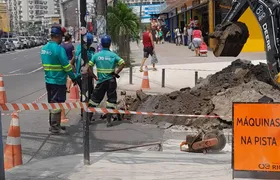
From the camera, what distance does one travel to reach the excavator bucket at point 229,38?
7.36 meters

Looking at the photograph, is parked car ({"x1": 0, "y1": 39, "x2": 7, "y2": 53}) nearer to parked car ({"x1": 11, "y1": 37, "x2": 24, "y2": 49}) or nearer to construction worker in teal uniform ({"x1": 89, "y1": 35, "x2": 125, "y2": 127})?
parked car ({"x1": 11, "y1": 37, "x2": 24, "y2": 49})

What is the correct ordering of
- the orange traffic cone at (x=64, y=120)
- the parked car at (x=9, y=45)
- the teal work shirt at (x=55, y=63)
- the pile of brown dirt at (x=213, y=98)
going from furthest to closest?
the parked car at (x=9, y=45) → the orange traffic cone at (x=64, y=120) → the pile of brown dirt at (x=213, y=98) → the teal work shirt at (x=55, y=63)

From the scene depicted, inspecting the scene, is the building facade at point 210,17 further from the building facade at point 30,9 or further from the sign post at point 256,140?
the building facade at point 30,9

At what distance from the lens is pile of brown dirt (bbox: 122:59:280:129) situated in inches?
356

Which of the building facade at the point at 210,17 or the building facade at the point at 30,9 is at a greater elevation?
the building facade at the point at 30,9

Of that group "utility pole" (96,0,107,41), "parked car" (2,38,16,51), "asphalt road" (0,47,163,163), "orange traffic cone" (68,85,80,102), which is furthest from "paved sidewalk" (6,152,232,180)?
"parked car" (2,38,16,51)

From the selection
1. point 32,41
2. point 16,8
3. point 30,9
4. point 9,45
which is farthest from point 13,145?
point 30,9

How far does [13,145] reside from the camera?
20.6ft

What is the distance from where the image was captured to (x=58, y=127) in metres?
8.58

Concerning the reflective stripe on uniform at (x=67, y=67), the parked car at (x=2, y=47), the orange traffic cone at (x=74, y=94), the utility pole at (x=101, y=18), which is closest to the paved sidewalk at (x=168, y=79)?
the utility pole at (x=101, y=18)

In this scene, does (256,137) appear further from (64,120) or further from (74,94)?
(74,94)

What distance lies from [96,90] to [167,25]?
182 feet

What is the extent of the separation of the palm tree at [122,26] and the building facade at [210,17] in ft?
15.8

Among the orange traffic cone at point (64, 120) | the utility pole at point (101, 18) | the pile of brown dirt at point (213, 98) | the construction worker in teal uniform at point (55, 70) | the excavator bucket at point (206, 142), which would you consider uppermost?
the utility pole at point (101, 18)
